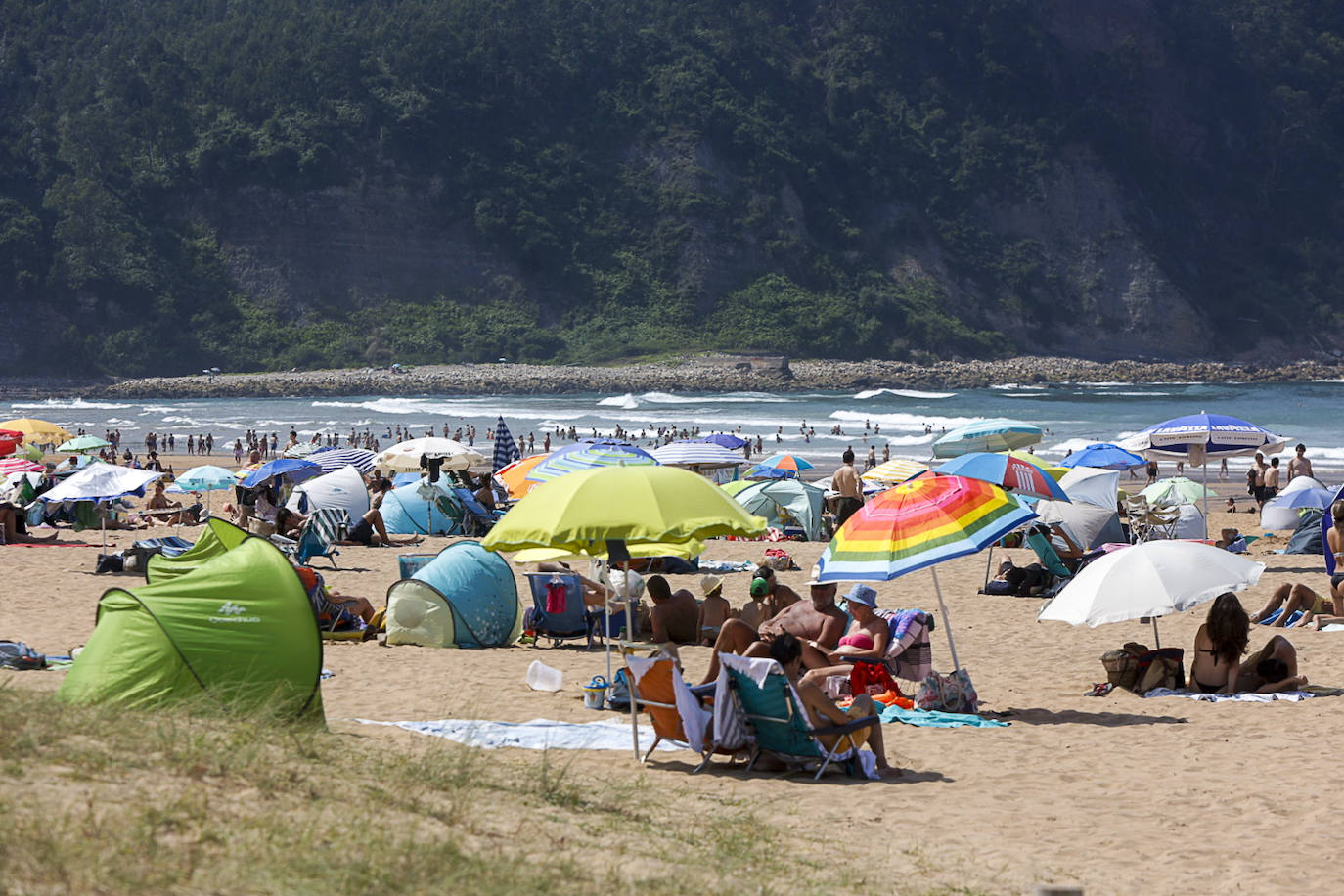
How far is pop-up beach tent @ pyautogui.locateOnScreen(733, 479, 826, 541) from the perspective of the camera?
1792 cm

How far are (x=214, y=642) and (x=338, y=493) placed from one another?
447 inches

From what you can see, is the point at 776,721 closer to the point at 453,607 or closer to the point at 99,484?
the point at 453,607

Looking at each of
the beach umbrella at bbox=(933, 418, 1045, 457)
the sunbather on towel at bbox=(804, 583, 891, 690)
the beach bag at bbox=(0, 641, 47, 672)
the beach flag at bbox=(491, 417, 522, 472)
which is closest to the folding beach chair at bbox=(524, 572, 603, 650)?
the sunbather on towel at bbox=(804, 583, 891, 690)

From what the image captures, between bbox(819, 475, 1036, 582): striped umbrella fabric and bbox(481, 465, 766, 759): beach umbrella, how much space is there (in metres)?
0.75

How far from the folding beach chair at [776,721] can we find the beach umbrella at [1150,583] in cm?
187

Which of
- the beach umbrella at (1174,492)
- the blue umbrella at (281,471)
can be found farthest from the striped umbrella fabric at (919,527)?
the beach umbrella at (1174,492)

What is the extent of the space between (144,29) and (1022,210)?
73.5 metres

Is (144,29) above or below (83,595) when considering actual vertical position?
above

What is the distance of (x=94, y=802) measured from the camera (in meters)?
4.10

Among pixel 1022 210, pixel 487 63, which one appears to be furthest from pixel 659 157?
pixel 1022 210

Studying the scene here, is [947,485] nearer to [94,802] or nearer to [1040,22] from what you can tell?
[94,802]

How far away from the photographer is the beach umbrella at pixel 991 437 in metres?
17.2

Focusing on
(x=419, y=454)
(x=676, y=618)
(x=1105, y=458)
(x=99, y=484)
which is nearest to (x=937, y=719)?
(x=676, y=618)

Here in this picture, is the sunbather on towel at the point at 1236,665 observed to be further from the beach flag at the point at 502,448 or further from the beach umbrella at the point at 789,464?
the beach flag at the point at 502,448
